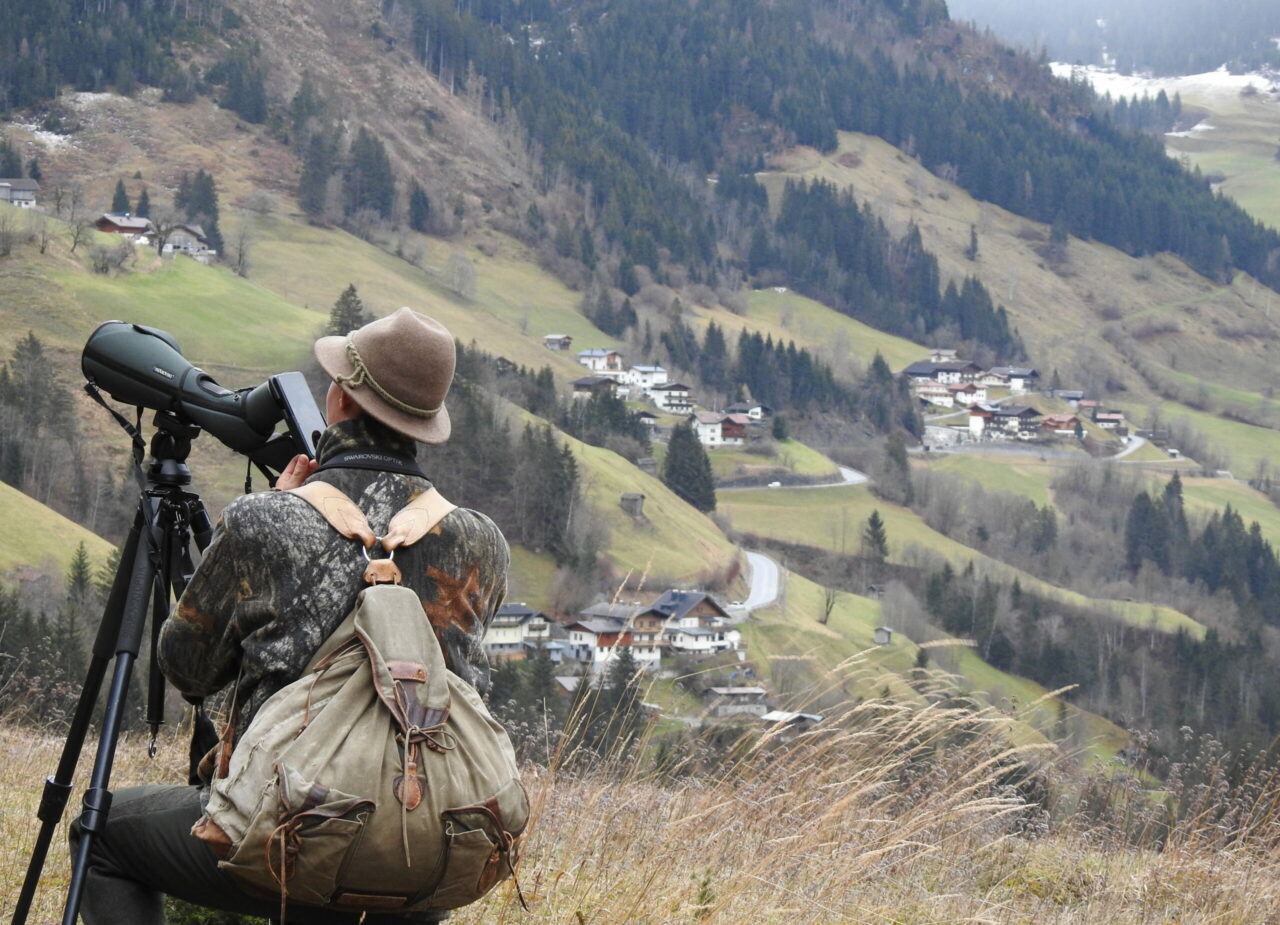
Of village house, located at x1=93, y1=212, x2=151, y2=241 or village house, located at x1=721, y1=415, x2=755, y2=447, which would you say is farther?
village house, located at x1=721, y1=415, x2=755, y2=447

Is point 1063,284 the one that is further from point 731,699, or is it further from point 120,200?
point 731,699

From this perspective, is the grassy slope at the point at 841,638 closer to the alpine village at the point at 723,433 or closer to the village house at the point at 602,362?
the alpine village at the point at 723,433

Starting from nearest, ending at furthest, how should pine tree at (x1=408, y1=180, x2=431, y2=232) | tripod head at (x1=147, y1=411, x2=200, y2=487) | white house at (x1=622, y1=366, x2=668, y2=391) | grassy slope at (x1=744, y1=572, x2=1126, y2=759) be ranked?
tripod head at (x1=147, y1=411, x2=200, y2=487) < grassy slope at (x1=744, y1=572, x2=1126, y2=759) < white house at (x1=622, y1=366, x2=668, y2=391) < pine tree at (x1=408, y1=180, x2=431, y2=232)

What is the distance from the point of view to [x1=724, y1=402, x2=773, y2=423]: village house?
110188mm

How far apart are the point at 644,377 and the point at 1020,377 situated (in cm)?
4613

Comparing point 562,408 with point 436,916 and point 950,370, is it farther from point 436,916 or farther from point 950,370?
point 436,916

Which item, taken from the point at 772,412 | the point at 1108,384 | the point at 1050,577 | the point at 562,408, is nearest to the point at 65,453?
the point at 562,408

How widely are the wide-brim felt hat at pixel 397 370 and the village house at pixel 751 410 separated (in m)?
106

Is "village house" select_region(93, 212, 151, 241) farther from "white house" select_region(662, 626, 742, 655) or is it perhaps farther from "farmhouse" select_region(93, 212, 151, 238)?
"white house" select_region(662, 626, 742, 655)

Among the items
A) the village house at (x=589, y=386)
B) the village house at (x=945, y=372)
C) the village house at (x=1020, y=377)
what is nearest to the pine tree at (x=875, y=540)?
the village house at (x=589, y=386)

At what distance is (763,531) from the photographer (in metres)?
80.4

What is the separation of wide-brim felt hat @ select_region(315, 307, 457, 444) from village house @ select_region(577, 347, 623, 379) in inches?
4276

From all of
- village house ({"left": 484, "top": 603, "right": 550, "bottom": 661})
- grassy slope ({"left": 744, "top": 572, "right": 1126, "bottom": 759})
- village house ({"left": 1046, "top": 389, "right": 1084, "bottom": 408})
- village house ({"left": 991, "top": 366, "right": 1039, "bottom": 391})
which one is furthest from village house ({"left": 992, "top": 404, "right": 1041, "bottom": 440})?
village house ({"left": 484, "top": 603, "right": 550, "bottom": 661})

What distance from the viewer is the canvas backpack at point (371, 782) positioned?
8.57 feet
